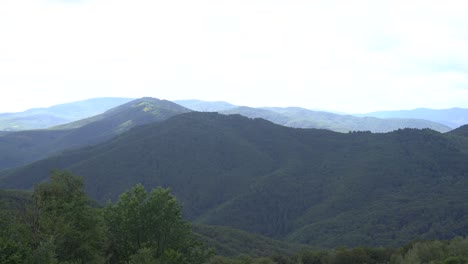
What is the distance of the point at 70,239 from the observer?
36.3m

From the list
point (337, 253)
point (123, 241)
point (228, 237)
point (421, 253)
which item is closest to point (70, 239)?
point (123, 241)

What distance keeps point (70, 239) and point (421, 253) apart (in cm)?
6209

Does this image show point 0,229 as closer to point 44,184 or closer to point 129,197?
point 44,184

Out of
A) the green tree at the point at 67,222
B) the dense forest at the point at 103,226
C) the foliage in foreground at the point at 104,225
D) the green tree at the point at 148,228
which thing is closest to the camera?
the dense forest at the point at 103,226

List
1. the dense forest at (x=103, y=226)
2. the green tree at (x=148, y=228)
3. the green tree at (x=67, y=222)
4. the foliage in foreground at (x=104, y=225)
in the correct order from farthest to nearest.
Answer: the green tree at (x=148, y=228), the foliage in foreground at (x=104, y=225), the green tree at (x=67, y=222), the dense forest at (x=103, y=226)

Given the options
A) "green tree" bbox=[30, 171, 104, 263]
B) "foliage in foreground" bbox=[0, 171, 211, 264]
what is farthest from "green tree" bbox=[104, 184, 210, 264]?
"green tree" bbox=[30, 171, 104, 263]

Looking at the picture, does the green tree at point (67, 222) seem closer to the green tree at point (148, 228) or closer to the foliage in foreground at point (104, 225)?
the foliage in foreground at point (104, 225)

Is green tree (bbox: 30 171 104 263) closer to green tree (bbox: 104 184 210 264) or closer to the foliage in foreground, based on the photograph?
the foliage in foreground

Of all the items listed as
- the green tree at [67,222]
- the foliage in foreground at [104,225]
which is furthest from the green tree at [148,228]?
the green tree at [67,222]

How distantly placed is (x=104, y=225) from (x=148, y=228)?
4.09m

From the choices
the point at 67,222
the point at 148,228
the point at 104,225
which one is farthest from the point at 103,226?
the point at 148,228

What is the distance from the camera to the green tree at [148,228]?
4012 centimetres

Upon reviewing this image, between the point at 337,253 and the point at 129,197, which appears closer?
the point at 129,197

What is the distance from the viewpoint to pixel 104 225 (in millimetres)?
40062
